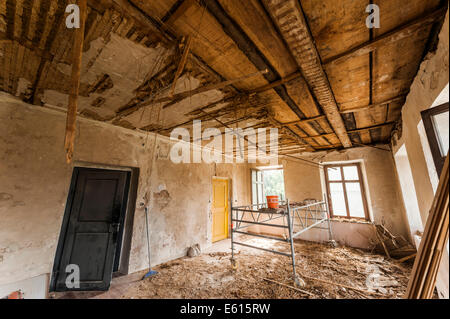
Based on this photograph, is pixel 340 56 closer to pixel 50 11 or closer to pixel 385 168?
pixel 50 11

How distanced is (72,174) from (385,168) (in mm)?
6455

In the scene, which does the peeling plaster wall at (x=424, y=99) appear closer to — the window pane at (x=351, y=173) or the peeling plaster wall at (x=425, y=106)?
the peeling plaster wall at (x=425, y=106)

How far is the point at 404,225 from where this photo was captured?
3.69m

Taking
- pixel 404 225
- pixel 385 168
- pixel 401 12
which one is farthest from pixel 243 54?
pixel 404 225

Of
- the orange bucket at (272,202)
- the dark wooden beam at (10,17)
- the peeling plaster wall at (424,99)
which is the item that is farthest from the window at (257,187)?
the dark wooden beam at (10,17)

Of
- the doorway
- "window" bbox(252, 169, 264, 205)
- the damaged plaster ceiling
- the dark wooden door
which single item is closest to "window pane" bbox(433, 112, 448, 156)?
the damaged plaster ceiling

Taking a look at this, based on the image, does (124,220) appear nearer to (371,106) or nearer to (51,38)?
(51,38)

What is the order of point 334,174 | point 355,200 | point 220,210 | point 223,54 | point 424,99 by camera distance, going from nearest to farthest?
point 223,54 → point 424,99 → point 355,200 → point 334,174 → point 220,210

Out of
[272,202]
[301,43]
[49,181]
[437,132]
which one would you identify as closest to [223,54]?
[301,43]

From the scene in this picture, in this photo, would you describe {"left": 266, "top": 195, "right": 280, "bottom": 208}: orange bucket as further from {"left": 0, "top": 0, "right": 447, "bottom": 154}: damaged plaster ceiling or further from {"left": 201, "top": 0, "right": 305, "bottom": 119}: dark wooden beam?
{"left": 201, "top": 0, "right": 305, "bottom": 119}: dark wooden beam

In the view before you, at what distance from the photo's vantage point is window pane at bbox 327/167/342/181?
4.72 meters

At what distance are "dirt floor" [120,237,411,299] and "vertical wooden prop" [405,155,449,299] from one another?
1.49m

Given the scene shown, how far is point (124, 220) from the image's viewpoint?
3055mm

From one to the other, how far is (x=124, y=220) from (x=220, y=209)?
2641mm
